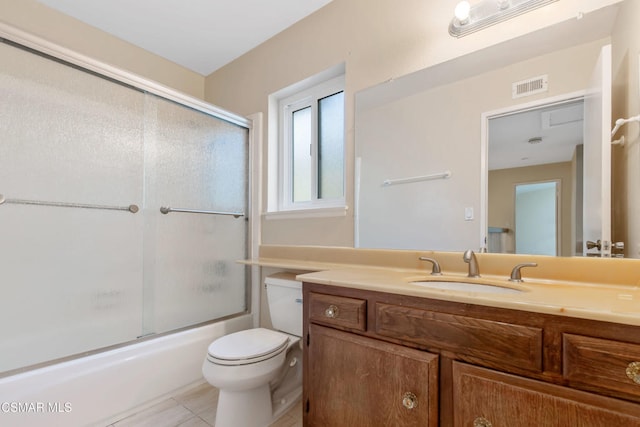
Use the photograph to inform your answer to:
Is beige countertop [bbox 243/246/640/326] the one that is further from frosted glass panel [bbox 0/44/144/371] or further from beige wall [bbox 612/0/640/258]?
frosted glass panel [bbox 0/44/144/371]

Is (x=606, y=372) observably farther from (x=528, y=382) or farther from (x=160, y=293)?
(x=160, y=293)

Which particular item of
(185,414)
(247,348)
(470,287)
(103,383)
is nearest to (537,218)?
(470,287)

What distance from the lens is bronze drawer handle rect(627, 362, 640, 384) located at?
0.63 m

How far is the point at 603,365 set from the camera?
665 mm

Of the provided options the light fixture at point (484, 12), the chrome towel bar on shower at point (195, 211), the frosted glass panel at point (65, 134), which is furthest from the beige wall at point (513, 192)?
the frosted glass panel at point (65, 134)

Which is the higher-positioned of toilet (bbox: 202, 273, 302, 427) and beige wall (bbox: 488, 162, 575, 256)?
beige wall (bbox: 488, 162, 575, 256)

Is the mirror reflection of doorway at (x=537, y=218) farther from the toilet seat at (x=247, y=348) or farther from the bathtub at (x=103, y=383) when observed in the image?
the bathtub at (x=103, y=383)

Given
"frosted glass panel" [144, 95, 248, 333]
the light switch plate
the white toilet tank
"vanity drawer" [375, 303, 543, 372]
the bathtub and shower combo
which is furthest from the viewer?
"frosted glass panel" [144, 95, 248, 333]

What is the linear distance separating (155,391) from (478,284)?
1.79m

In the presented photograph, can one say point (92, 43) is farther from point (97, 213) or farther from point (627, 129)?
point (627, 129)

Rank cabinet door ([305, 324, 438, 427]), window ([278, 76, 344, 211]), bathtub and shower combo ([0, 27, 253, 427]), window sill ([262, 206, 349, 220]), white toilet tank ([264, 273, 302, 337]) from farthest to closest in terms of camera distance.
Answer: window ([278, 76, 344, 211]) < window sill ([262, 206, 349, 220]) < white toilet tank ([264, 273, 302, 337]) < bathtub and shower combo ([0, 27, 253, 427]) < cabinet door ([305, 324, 438, 427])

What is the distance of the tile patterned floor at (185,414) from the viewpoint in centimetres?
146

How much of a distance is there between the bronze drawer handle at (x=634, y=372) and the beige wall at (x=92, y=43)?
2425 mm

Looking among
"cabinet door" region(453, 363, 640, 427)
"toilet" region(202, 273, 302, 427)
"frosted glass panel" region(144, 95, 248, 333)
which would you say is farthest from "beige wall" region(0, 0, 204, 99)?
"cabinet door" region(453, 363, 640, 427)
